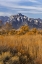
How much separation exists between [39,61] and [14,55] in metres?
1.20

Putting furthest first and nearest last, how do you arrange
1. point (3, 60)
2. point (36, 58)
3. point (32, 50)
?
point (32, 50), point (36, 58), point (3, 60)

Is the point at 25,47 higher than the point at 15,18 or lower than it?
higher

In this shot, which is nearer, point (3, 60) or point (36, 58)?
point (3, 60)

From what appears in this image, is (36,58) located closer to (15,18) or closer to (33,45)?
(33,45)

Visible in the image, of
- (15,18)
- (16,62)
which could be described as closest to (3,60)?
(16,62)

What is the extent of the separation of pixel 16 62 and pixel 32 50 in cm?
190

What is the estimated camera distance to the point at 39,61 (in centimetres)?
1134

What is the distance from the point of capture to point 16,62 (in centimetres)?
1080

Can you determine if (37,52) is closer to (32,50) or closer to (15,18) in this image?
(32,50)

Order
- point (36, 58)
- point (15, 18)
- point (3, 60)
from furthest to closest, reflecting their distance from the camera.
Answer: point (15, 18)
point (36, 58)
point (3, 60)

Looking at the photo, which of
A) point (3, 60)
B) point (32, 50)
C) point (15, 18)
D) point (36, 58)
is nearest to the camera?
point (3, 60)

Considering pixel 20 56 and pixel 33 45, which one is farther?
pixel 33 45

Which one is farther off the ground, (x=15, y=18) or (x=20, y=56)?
(x=20, y=56)

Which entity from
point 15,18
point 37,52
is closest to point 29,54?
point 37,52
